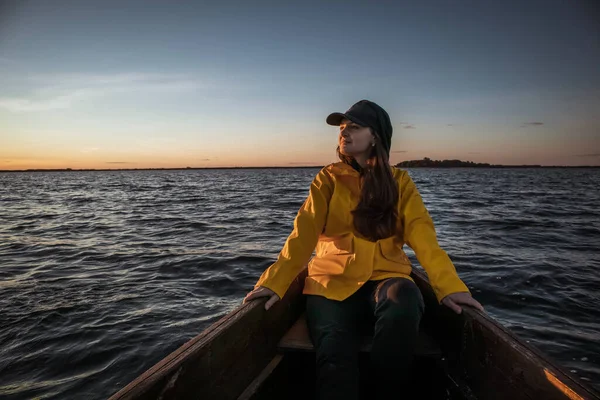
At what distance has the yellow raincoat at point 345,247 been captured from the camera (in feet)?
7.27

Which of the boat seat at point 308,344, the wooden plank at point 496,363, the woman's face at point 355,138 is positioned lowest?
the boat seat at point 308,344

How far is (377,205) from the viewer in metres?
2.33

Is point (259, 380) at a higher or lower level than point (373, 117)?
lower

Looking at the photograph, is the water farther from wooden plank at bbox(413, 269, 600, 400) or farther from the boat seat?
wooden plank at bbox(413, 269, 600, 400)

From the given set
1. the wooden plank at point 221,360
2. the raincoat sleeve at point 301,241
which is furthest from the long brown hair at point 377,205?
the wooden plank at point 221,360

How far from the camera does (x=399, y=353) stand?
6.24 feet

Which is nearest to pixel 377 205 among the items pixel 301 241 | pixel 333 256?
pixel 333 256

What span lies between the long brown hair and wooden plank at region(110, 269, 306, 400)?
2.75 feet

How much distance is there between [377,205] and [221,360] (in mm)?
1329

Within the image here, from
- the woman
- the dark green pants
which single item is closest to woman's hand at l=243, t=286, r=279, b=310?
the woman

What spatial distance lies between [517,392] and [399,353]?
0.57 meters

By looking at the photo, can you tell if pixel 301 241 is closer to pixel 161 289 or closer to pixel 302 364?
pixel 302 364

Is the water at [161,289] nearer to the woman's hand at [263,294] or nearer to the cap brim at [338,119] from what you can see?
the woman's hand at [263,294]

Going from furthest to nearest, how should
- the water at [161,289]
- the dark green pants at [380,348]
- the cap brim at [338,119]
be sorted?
the water at [161,289] → the cap brim at [338,119] → the dark green pants at [380,348]
